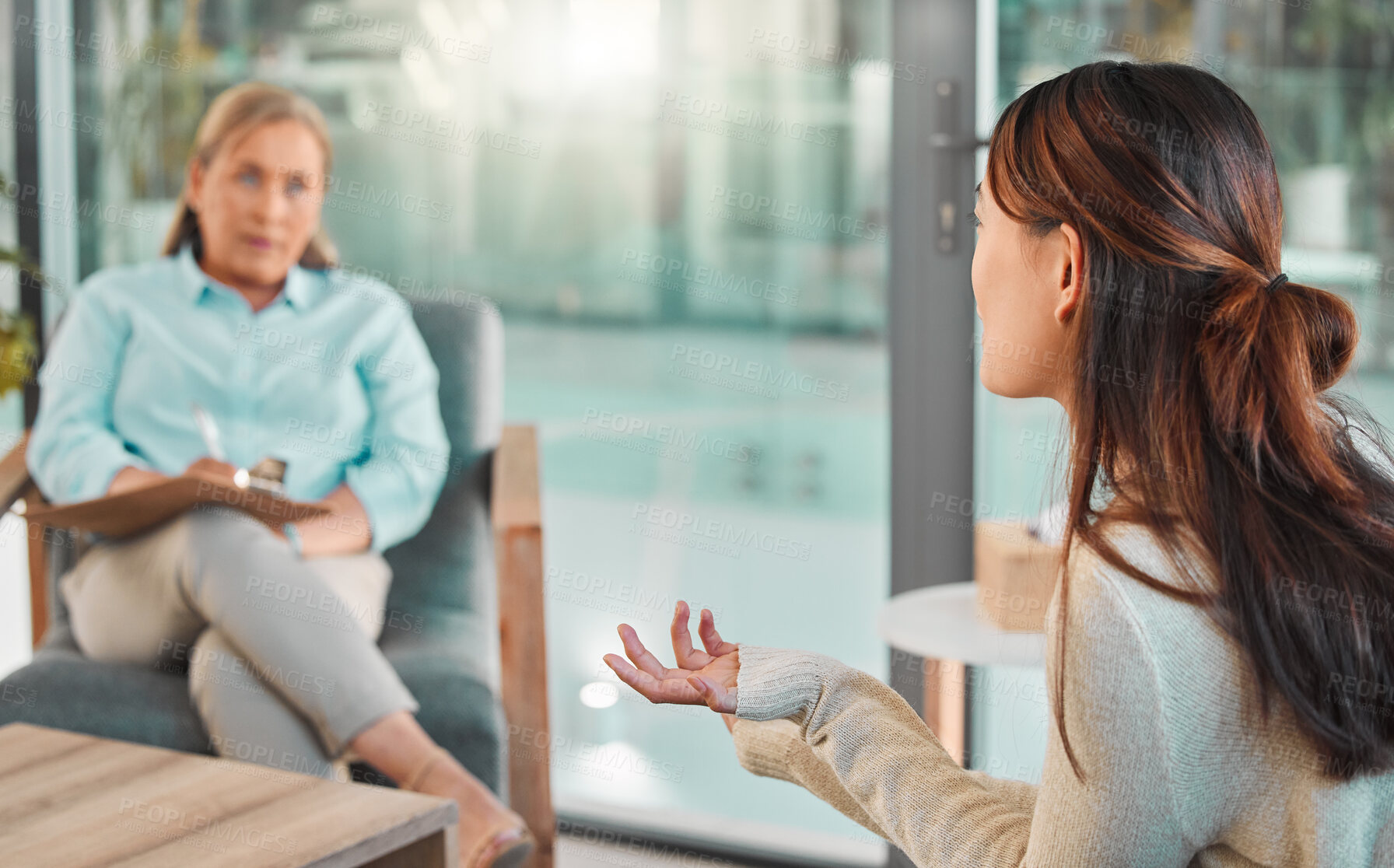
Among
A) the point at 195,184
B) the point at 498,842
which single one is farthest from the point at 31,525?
the point at 498,842

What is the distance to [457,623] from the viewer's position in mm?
1876

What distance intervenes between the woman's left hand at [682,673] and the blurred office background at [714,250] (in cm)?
113

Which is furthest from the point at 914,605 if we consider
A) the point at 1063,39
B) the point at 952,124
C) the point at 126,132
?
the point at 126,132

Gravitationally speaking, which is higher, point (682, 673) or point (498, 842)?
point (682, 673)

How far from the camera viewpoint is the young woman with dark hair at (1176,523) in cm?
62

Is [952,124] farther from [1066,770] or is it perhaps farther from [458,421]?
[1066,770]

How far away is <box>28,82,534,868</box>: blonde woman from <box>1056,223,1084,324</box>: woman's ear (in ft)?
3.65

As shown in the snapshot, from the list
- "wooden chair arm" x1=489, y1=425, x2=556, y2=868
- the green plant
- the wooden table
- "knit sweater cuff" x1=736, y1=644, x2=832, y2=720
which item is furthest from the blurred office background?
"knit sweater cuff" x1=736, y1=644, x2=832, y2=720

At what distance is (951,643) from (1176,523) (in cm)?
83

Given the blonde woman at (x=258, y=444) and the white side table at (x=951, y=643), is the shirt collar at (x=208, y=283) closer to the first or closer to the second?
the blonde woman at (x=258, y=444)

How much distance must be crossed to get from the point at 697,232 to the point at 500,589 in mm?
708

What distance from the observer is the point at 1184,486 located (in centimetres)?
66

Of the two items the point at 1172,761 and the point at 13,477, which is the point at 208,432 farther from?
the point at 1172,761

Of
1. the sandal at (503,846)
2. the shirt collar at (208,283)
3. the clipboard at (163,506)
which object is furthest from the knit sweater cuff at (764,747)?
the shirt collar at (208,283)
